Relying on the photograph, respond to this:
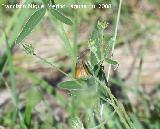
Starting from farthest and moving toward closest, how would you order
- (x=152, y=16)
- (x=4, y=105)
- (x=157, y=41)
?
(x=152, y=16)
(x=157, y=41)
(x=4, y=105)

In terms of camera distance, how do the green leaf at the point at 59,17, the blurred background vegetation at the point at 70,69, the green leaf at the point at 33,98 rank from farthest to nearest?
the blurred background vegetation at the point at 70,69
the green leaf at the point at 33,98
the green leaf at the point at 59,17

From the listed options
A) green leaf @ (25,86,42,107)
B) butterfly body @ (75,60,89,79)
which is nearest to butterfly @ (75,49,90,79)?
butterfly body @ (75,60,89,79)

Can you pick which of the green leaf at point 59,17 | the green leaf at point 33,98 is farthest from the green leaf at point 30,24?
the green leaf at point 33,98

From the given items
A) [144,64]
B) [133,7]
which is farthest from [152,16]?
[144,64]

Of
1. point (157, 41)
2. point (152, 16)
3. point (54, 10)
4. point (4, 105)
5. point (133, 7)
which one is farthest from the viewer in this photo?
point (133, 7)

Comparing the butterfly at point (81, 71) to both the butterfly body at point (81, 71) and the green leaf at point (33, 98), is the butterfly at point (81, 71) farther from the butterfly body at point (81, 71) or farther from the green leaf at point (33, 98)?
the green leaf at point (33, 98)

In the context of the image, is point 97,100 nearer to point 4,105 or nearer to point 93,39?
point 93,39

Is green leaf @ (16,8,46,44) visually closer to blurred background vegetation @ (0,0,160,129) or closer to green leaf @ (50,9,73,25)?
green leaf @ (50,9,73,25)

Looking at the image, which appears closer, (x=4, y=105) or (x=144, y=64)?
(x=4, y=105)

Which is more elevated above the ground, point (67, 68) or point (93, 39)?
point (93, 39)
